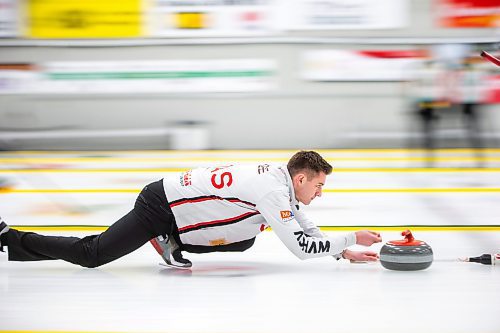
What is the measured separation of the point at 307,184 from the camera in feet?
13.1

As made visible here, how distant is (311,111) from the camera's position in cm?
1208

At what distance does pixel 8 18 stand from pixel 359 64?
18.8 feet

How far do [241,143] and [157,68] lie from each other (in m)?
1.81

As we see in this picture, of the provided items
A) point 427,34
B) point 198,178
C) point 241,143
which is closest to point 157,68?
point 241,143

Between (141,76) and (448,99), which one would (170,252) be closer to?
(448,99)

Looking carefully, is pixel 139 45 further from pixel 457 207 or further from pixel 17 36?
pixel 457 207

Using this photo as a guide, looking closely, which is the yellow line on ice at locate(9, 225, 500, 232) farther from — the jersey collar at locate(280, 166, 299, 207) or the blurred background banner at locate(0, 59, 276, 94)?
the blurred background banner at locate(0, 59, 276, 94)

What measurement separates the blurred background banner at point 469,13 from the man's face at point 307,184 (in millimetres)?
8514

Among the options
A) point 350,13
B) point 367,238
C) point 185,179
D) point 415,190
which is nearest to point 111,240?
point 185,179

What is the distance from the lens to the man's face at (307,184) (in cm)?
397

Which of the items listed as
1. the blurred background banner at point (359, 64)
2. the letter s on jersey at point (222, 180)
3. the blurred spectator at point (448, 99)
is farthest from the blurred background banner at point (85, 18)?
the letter s on jersey at point (222, 180)

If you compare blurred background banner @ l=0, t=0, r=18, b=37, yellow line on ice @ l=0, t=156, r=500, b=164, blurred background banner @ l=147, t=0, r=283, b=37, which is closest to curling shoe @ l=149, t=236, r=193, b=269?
yellow line on ice @ l=0, t=156, r=500, b=164

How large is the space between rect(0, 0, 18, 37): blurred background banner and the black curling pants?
895 centimetres

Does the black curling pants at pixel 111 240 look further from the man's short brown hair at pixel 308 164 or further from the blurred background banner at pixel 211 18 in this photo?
the blurred background banner at pixel 211 18
